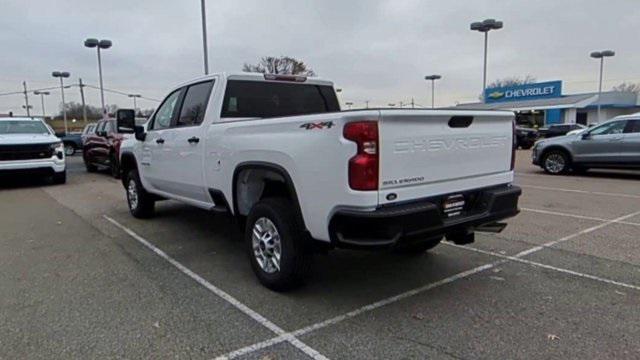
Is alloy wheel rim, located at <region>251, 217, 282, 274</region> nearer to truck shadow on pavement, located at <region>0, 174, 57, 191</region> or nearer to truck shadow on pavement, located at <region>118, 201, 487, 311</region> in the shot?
truck shadow on pavement, located at <region>118, 201, 487, 311</region>

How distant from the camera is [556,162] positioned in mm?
13766

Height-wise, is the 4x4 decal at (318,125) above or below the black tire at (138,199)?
above

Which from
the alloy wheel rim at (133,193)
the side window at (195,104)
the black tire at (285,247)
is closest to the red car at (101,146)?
the alloy wheel rim at (133,193)

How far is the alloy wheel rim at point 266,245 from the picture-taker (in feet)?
13.9

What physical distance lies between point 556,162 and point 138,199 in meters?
11.5

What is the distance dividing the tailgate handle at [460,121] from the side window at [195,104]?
9.11 feet

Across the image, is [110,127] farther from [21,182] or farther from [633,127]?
[633,127]

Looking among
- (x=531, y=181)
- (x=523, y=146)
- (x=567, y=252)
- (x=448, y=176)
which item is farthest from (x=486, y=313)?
(x=523, y=146)

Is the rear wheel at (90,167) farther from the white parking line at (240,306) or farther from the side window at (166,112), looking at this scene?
the white parking line at (240,306)

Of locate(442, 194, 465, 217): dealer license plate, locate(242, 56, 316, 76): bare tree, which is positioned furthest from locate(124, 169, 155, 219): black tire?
locate(242, 56, 316, 76): bare tree

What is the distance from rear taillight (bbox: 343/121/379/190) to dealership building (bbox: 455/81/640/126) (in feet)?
154

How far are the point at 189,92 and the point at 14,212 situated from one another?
5.10 meters

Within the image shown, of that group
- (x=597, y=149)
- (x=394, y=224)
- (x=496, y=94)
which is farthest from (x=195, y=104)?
(x=496, y=94)

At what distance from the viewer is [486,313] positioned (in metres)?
3.82
